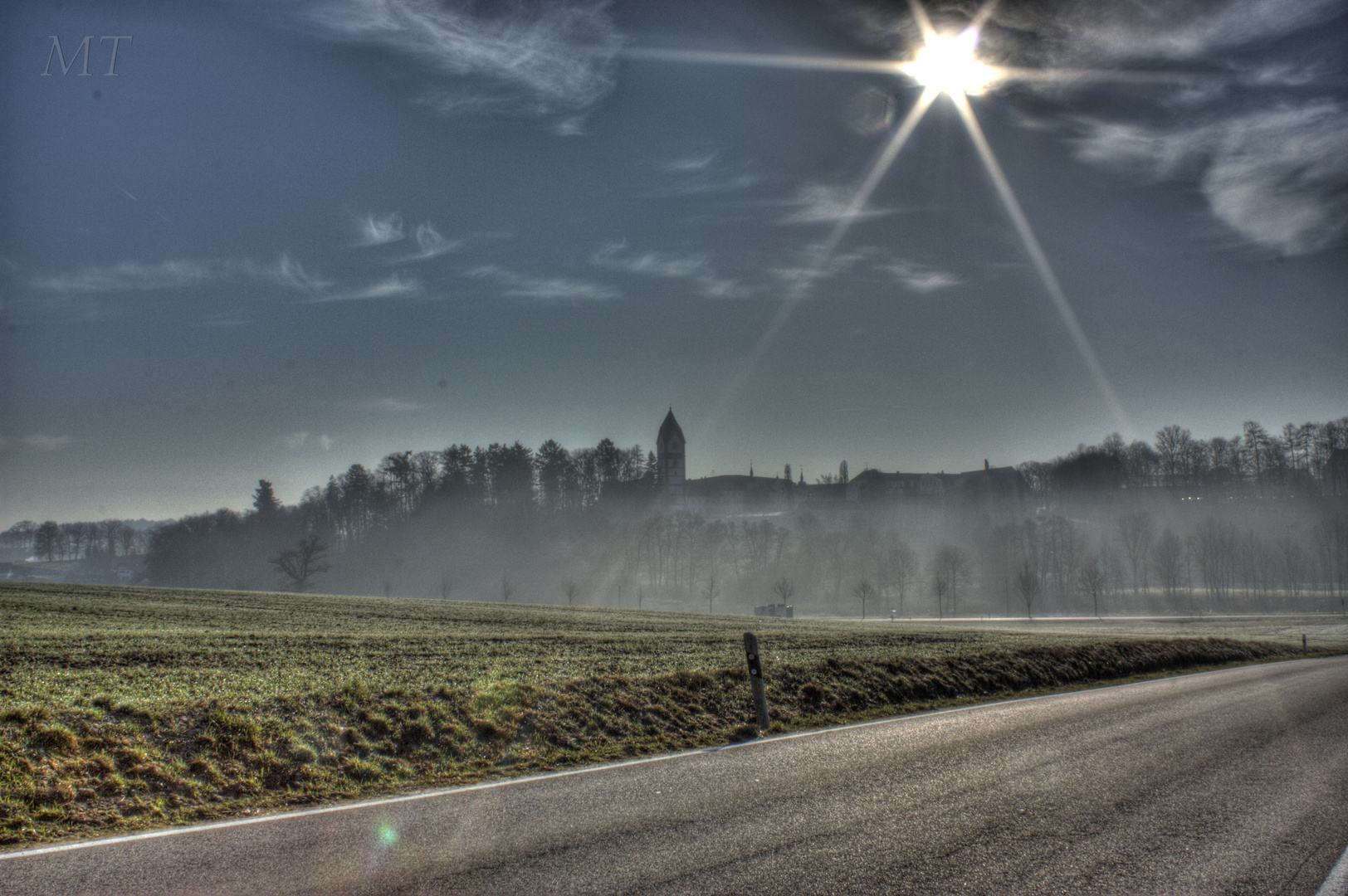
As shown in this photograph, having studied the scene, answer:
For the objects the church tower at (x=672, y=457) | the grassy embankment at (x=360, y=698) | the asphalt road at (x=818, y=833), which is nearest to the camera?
the asphalt road at (x=818, y=833)

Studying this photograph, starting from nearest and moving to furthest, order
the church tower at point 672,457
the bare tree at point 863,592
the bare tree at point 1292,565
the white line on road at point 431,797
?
the white line on road at point 431,797 < the bare tree at point 863,592 < the bare tree at point 1292,565 < the church tower at point 672,457

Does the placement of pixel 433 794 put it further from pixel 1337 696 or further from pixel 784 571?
pixel 784 571

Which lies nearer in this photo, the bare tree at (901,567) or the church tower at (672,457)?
the bare tree at (901,567)

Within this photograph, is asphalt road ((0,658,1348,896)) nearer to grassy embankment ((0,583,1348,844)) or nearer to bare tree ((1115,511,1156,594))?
grassy embankment ((0,583,1348,844))

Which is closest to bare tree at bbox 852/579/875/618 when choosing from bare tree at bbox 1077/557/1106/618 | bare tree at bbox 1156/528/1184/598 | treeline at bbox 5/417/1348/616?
treeline at bbox 5/417/1348/616

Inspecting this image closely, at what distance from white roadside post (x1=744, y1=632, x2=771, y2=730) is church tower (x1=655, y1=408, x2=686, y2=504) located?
5820 inches

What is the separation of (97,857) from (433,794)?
253 cm

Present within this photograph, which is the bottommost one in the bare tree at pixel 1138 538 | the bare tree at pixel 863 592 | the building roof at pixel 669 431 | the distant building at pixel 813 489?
the bare tree at pixel 863 592

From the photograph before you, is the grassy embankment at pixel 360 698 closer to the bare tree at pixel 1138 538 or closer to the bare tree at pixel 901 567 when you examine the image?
the bare tree at pixel 901 567

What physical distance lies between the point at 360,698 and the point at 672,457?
499 ft

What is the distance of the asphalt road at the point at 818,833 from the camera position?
4.93 m

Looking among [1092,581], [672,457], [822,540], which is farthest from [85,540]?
[1092,581]

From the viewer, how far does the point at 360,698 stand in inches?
374

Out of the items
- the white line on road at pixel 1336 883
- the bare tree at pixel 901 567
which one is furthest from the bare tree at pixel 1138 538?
the white line on road at pixel 1336 883
